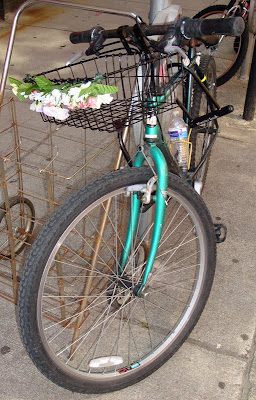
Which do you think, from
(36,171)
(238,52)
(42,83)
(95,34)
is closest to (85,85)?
(42,83)

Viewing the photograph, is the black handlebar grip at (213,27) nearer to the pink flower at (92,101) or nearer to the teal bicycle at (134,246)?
the teal bicycle at (134,246)

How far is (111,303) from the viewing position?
2.06 metres

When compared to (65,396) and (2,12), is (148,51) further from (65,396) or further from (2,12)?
(2,12)

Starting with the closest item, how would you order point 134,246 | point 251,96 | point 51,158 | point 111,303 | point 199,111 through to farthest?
point 111,303
point 134,246
point 51,158
point 199,111
point 251,96

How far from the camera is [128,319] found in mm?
2285

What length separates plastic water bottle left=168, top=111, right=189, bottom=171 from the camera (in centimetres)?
227

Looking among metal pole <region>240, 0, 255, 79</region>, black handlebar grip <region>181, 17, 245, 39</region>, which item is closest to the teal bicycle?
black handlebar grip <region>181, 17, 245, 39</region>

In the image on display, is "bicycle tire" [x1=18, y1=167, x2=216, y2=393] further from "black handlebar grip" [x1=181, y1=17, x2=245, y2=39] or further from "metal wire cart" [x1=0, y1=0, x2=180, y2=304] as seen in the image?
"black handlebar grip" [x1=181, y1=17, x2=245, y2=39]

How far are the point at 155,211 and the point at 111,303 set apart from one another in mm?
465

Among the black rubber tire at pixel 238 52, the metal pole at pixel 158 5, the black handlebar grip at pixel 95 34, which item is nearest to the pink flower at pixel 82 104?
the black handlebar grip at pixel 95 34

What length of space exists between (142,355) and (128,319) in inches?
6.8

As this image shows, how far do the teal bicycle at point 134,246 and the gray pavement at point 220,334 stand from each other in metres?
0.11

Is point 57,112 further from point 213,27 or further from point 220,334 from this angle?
point 220,334

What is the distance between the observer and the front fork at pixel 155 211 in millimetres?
1771
